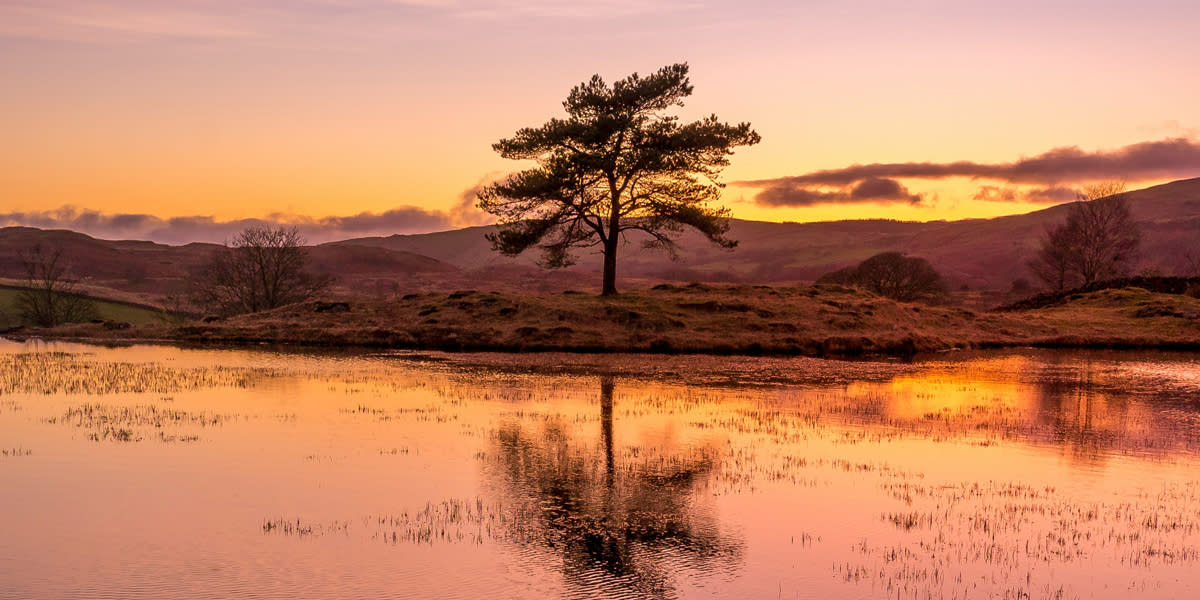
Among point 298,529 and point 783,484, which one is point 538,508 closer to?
point 298,529

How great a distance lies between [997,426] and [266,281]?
7395 cm

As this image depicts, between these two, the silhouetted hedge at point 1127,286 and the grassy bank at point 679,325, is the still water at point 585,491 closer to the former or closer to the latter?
the grassy bank at point 679,325

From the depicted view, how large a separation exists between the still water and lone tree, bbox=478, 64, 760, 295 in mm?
32104

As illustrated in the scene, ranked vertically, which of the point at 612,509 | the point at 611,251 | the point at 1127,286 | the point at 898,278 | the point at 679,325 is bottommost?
the point at 612,509

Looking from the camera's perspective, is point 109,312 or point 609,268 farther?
point 109,312

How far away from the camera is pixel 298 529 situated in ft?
51.4

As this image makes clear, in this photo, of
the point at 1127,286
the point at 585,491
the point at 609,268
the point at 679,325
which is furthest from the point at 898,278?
the point at 585,491

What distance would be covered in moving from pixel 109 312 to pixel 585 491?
4402 inches

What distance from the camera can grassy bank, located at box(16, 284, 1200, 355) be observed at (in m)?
59.4

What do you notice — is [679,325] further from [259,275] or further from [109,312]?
[109,312]

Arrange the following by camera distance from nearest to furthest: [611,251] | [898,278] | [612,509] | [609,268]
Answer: [612,509]
[611,251]
[609,268]
[898,278]

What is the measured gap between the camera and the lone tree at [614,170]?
6750 cm

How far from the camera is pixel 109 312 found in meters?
114

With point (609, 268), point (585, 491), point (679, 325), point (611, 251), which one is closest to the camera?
point (585, 491)
